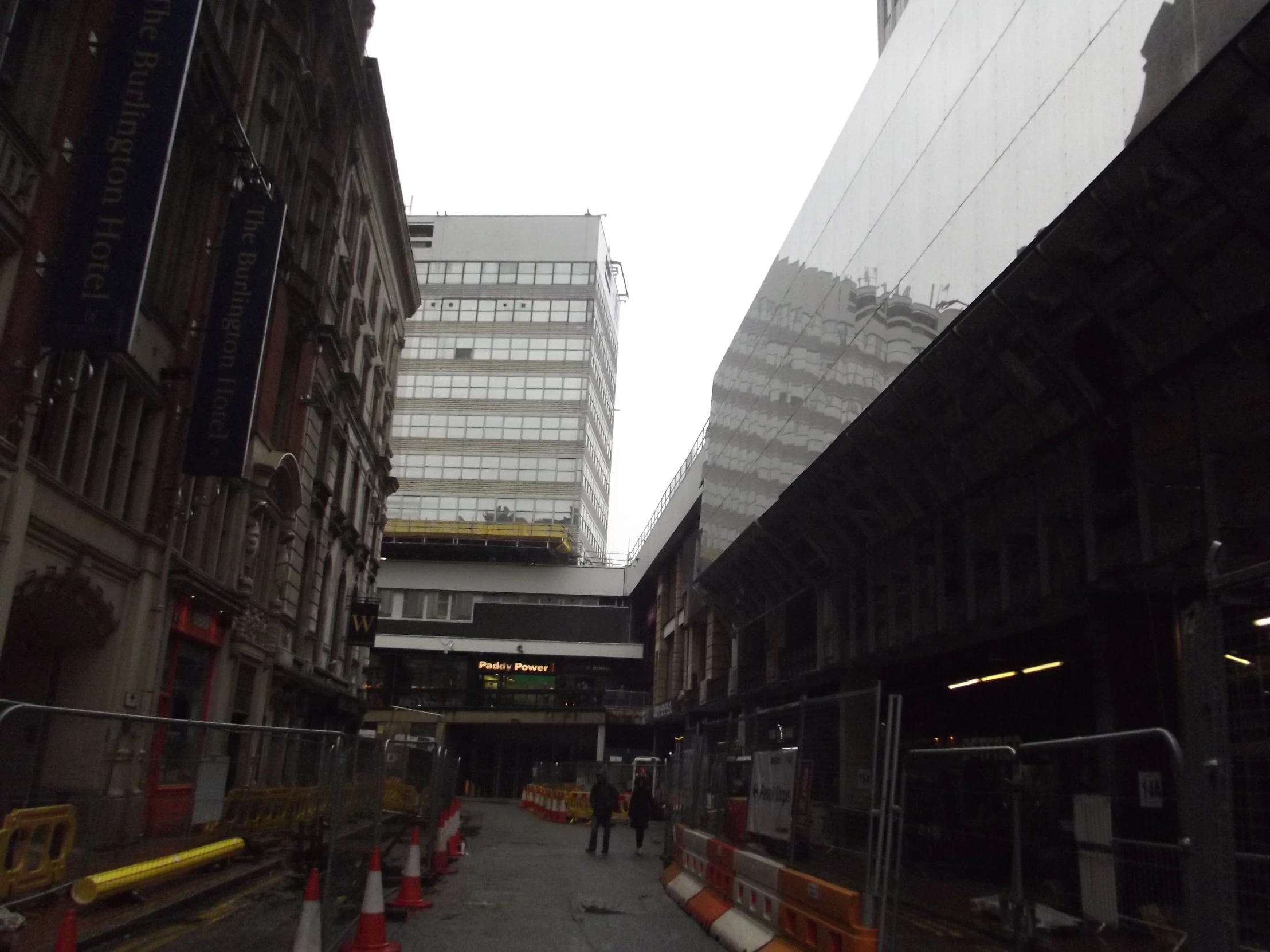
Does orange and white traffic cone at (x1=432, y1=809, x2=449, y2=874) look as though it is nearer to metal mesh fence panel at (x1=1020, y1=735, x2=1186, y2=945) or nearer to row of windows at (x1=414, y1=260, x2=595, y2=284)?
metal mesh fence panel at (x1=1020, y1=735, x2=1186, y2=945)

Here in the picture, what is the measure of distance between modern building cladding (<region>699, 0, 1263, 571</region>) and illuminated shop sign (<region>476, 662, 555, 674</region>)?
121 ft

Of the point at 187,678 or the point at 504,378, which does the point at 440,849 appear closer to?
the point at 187,678

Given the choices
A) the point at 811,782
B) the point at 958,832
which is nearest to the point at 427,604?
the point at 811,782

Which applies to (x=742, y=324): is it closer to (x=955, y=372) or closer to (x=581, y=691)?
(x=955, y=372)

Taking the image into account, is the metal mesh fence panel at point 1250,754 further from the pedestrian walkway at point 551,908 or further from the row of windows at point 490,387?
the row of windows at point 490,387

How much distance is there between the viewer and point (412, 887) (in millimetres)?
12688

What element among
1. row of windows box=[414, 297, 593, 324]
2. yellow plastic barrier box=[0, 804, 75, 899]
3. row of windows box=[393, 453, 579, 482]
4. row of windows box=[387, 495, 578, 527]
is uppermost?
row of windows box=[414, 297, 593, 324]

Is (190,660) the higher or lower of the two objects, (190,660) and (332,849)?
the higher

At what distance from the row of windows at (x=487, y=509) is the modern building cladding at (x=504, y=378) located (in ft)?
0.26

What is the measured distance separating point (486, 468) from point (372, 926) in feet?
223

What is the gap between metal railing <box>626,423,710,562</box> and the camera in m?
47.1

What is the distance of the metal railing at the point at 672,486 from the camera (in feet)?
154

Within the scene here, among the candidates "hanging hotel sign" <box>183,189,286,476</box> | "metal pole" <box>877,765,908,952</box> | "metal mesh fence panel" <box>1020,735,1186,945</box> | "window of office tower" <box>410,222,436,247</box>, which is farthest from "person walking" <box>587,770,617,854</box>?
"window of office tower" <box>410,222,436,247</box>

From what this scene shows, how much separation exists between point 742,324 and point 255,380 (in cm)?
1985
